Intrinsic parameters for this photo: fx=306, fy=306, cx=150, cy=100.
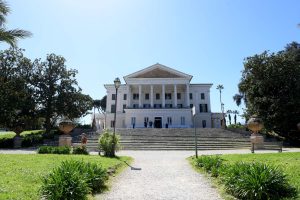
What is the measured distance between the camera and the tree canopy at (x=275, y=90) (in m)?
33.7

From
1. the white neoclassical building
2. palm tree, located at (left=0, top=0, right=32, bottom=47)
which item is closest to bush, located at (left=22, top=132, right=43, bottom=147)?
palm tree, located at (left=0, top=0, right=32, bottom=47)

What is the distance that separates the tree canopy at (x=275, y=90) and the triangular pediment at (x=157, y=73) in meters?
23.4

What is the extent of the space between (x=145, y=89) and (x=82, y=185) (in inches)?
2236

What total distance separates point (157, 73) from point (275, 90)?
94.3 feet

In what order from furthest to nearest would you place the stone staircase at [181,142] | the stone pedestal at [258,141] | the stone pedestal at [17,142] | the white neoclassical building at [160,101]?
the white neoclassical building at [160,101] → the stone pedestal at [17,142] → the stone staircase at [181,142] → the stone pedestal at [258,141]

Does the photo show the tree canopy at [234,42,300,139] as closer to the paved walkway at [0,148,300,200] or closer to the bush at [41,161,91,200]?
the paved walkway at [0,148,300,200]

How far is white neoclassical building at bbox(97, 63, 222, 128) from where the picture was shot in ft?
188

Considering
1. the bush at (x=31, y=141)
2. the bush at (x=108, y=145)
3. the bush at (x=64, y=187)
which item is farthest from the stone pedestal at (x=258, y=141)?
the bush at (x=64, y=187)

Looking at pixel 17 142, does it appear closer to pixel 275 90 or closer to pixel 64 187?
pixel 64 187

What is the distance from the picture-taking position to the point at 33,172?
10.5 m

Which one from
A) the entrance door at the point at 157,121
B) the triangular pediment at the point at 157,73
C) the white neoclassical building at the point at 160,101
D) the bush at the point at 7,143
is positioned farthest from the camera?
the triangular pediment at the point at 157,73

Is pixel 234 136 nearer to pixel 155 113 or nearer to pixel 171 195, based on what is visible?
pixel 155 113

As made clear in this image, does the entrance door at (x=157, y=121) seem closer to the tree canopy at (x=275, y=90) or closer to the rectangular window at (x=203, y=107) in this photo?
the rectangular window at (x=203, y=107)

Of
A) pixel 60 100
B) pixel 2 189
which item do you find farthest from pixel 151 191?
pixel 60 100
